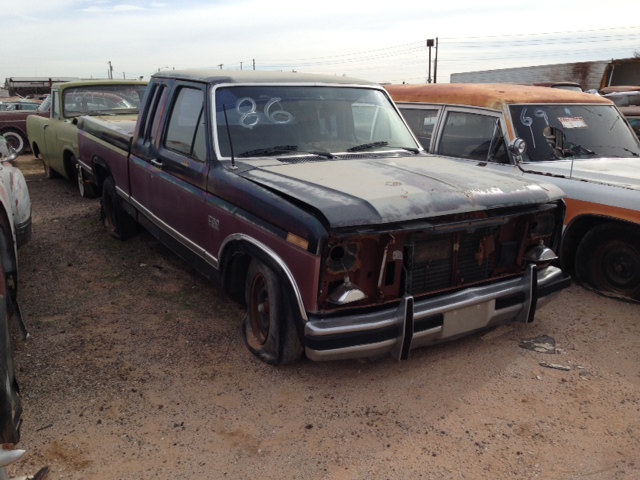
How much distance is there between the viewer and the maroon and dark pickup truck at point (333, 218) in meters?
3.12

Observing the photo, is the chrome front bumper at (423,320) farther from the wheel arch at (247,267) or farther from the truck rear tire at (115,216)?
the truck rear tire at (115,216)

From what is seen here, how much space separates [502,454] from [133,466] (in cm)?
185

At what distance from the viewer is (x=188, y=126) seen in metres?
4.41

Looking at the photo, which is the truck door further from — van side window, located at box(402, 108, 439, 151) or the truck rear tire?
van side window, located at box(402, 108, 439, 151)

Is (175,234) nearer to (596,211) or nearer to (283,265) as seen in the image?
(283,265)

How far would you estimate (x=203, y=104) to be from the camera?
4188 millimetres

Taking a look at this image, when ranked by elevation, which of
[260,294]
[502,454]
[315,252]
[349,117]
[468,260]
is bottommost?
[502,454]

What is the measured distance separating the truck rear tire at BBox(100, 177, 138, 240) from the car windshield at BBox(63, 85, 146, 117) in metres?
2.48

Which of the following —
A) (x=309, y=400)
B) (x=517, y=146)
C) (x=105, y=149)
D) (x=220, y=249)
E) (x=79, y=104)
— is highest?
(x=79, y=104)

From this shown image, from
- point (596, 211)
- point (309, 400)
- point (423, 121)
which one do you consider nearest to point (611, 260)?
point (596, 211)

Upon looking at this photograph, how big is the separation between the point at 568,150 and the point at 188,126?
138 inches

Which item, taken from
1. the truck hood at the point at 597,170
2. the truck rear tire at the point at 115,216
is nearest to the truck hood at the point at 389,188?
the truck hood at the point at 597,170

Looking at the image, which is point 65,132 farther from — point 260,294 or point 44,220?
point 260,294

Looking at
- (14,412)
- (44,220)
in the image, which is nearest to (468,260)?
(14,412)
